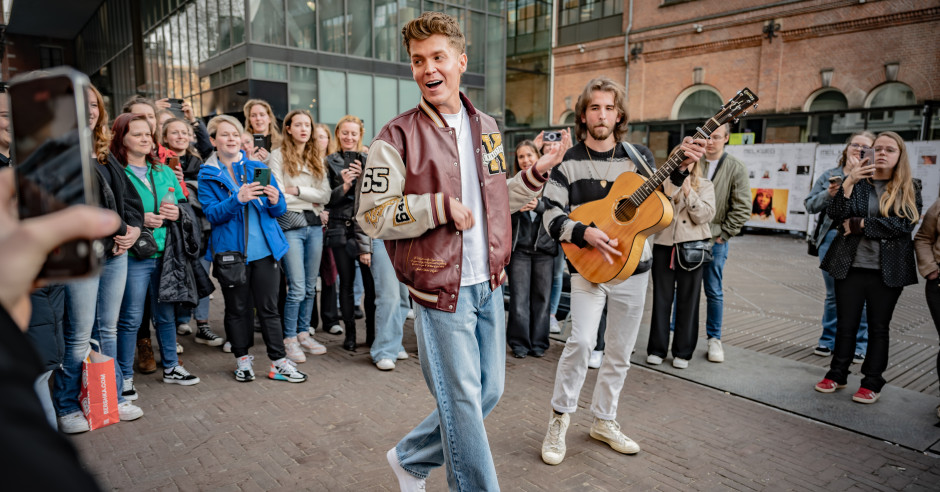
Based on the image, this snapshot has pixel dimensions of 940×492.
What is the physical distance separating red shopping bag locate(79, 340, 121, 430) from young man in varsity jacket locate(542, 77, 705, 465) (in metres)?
3.10

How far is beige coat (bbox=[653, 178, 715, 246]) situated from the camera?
5.20 m

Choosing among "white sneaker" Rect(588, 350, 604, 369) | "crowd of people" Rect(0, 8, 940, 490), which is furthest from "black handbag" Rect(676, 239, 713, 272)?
"white sneaker" Rect(588, 350, 604, 369)

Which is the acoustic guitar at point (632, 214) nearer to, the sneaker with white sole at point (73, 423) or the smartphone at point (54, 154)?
the smartphone at point (54, 154)

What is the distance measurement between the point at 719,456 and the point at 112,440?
13.5ft

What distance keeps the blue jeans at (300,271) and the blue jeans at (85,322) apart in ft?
5.09

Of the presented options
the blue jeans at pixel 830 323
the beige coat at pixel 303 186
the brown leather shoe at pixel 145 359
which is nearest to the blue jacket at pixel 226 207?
the beige coat at pixel 303 186

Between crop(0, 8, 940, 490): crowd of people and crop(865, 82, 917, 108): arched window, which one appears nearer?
crop(0, 8, 940, 490): crowd of people

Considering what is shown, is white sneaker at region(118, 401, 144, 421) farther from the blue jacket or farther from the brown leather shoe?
the blue jacket

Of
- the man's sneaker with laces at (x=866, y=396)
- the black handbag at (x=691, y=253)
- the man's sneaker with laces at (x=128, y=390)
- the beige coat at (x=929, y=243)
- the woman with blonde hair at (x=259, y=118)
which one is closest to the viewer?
the beige coat at (x=929, y=243)

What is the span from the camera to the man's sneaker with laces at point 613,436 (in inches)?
147

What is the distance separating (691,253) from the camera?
5359 millimetres

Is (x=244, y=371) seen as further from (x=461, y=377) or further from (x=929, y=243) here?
(x=929, y=243)

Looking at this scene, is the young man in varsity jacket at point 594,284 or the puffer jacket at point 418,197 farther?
the young man in varsity jacket at point 594,284

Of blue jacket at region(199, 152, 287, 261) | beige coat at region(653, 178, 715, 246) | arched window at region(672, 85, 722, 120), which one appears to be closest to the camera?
blue jacket at region(199, 152, 287, 261)
